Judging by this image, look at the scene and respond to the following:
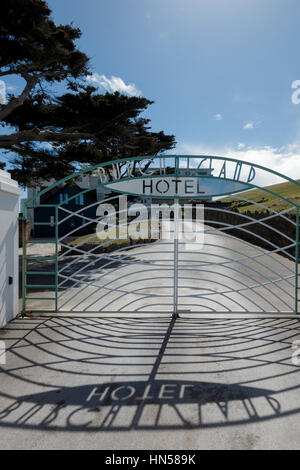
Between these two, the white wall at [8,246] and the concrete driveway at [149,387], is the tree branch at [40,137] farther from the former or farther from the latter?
the concrete driveway at [149,387]

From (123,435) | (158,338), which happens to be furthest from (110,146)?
(123,435)

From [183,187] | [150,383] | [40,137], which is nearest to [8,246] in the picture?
[183,187]

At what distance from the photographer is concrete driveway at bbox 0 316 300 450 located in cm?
299

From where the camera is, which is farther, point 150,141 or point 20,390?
point 150,141

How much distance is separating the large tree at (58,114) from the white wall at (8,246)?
694cm

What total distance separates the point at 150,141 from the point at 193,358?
13.7 metres

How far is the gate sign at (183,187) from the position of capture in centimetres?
666

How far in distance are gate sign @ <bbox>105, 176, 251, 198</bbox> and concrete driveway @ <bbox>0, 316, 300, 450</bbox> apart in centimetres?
284

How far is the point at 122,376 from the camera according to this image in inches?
163

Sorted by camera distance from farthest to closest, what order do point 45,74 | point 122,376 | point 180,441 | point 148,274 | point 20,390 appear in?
1. point 45,74
2. point 148,274
3. point 122,376
4. point 20,390
5. point 180,441

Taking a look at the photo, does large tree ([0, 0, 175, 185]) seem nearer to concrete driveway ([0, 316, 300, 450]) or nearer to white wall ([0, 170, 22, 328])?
white wall ([0, 170, 22, 328])

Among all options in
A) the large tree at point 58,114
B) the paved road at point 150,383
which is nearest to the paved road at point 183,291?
the paved road at point 150,383

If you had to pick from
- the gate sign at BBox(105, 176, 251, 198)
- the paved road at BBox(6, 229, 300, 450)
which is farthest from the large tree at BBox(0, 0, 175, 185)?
the paved road at BBox(6, 229, 300, 450)
